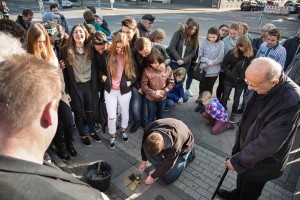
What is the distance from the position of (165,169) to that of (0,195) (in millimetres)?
2657

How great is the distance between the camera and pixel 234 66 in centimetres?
517

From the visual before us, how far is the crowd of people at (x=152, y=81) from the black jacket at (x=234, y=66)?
0.07 ft

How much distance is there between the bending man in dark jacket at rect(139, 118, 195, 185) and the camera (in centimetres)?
297

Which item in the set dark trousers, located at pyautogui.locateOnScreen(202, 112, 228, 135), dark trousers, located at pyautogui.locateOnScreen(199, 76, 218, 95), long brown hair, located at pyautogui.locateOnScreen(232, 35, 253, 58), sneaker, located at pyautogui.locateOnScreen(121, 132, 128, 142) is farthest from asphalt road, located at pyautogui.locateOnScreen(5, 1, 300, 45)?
sneaker, located at pyautogui.locateOnScreen(121, 132, 128, 142)

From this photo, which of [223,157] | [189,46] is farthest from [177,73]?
[223,157]

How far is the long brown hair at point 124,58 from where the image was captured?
12.9 ft

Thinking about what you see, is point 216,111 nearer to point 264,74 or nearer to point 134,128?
point 134,128

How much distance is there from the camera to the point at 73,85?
3.98 meters

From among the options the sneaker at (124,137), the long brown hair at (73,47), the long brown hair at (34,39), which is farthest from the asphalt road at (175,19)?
the long brown hair at (34,39)

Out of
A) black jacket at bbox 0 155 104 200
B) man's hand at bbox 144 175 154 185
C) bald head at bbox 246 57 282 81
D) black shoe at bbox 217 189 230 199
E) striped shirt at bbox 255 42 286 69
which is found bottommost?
black shoe at bbox 217 189 230 199

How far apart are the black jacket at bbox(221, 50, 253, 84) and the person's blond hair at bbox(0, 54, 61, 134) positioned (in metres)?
4.59

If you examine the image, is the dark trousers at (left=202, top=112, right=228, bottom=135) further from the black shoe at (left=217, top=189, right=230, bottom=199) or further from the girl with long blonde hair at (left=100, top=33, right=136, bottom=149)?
the girl with long blonde hair at (left=100, top=33, right=136, bottom=149)

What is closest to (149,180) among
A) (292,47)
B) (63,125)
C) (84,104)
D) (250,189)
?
(250,189)

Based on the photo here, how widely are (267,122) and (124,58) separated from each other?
98.4 inches
